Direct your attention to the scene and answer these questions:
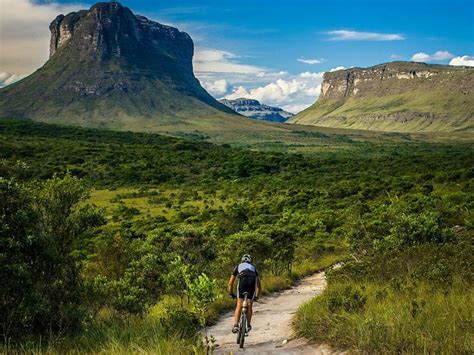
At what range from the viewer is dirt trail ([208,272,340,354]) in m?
9.18

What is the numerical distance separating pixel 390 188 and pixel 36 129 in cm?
13671

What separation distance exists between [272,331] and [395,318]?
A: 4.35 m

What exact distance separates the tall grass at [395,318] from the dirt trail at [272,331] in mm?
335

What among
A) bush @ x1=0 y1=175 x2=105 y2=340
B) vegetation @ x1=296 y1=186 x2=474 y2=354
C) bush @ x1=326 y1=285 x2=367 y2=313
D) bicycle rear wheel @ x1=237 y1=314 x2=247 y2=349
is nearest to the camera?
vegetation @ x1=296 y1=186 x2=474 y2=354

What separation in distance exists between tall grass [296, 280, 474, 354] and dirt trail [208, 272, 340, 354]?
0.34 metres

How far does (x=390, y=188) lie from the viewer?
Answer: 2224 inches

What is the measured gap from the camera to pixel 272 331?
11.3 metres

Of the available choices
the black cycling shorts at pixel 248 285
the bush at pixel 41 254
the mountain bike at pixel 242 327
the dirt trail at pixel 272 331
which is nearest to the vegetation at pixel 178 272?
the bush at pixel 41 254

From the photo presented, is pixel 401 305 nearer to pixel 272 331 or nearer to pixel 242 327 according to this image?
pixel 242 327

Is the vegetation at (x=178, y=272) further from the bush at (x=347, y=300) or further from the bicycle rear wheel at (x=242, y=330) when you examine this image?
the bicycle rear wheel at (x=242, y=330)

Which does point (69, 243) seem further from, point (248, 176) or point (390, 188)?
point (248, 176)

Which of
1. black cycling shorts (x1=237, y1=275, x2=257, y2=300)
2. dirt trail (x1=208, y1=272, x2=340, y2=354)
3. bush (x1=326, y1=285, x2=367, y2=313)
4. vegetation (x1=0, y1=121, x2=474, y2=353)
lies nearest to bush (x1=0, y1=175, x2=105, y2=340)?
vegetation (x1=0, y1=121, x2=474, y2=353)

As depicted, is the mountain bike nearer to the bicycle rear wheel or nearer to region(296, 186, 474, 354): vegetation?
the bicycle rear wheel

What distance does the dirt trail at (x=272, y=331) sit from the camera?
9180 mm
